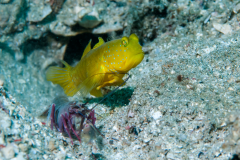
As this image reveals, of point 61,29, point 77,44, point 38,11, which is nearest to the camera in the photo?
point 38,11

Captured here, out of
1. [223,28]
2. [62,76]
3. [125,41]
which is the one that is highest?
[125,41]

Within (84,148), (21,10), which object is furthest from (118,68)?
(21,10)

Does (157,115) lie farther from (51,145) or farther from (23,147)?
(23,147)

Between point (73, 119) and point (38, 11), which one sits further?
point (38, 11)

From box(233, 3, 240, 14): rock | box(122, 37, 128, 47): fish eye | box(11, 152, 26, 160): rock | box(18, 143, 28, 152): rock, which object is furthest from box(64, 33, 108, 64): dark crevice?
box(11, 152, 26, 160): rock

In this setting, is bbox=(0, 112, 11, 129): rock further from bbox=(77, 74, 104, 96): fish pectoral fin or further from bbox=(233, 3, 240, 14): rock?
bbox=(233, 3, 240, 14): rock

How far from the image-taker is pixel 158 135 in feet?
8.35

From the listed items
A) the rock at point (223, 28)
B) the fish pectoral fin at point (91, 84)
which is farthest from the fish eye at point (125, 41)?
the rock at point (223, 28)

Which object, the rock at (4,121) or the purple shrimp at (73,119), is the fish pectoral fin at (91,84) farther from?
the rock at (4,121)

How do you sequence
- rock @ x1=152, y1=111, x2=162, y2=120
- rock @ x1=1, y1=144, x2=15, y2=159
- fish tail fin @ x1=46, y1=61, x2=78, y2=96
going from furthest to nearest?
fish tail fin @ x1=46, y1=61, x2=78, y2=96 < rock @ x1=152, y1=111, x2=162, y2=120 < rock @ x1=1, y1=144, x2=15, y2=159

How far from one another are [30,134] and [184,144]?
7.47ft

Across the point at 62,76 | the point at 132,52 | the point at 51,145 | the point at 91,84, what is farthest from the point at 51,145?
the point at 132,52

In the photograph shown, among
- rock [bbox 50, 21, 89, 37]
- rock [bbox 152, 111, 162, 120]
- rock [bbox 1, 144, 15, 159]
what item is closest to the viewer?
rock [bbox 1, 144, 15, 159]

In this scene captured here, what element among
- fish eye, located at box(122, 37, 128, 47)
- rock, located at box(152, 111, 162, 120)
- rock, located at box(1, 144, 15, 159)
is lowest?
rock, located at box(152, 111, 162, 120)
